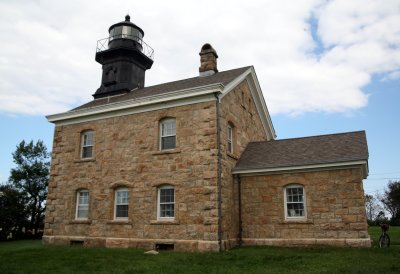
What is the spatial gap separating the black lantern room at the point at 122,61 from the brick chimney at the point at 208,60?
4710 millimetres

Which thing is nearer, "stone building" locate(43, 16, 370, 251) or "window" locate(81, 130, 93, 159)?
"stone building" locate(43, 16, 370, 251)

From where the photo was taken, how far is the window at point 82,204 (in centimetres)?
1578

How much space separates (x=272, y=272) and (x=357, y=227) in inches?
215

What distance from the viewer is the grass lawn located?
8.49m

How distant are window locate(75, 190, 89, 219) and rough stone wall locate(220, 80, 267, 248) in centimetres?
652

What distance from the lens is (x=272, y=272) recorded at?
26.6 feet

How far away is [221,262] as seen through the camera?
9766mm

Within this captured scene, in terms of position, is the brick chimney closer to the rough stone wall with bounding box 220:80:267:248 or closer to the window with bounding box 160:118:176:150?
the rough stone wall with bounding box 220:80:267:248

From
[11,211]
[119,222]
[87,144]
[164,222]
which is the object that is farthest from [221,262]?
[11,211]

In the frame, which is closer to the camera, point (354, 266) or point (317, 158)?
point (354, 266)

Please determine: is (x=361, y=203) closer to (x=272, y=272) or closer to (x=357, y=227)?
(x=357, y=227)

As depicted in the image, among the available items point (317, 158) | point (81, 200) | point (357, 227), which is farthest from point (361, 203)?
point (81, 200)

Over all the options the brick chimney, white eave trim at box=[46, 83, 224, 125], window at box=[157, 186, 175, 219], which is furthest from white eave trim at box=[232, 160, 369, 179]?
the brick chimney

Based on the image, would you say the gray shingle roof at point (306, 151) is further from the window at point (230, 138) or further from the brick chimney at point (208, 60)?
the brick chimney at point (208, 60)
